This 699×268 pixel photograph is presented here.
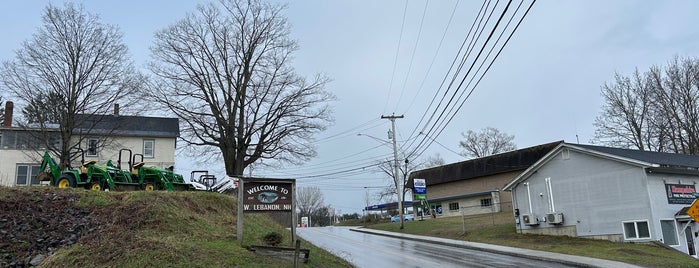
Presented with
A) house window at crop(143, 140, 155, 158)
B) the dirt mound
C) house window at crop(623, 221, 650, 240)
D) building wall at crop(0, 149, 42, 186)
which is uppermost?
house window at crop(143, 140, 155, 158)

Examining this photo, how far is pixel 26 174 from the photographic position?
38.1 m

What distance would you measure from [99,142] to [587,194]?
99.9 ft

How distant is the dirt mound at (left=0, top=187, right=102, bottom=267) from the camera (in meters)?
10.6

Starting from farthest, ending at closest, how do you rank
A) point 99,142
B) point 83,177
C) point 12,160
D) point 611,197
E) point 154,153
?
1. point 154,153
2. point 12,160
3. point 99,142
4. point 611,197
5. point 83,177

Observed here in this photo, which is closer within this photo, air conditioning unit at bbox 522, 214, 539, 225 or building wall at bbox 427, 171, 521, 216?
air conditioning unit at bbox 522, 214, 539, 225

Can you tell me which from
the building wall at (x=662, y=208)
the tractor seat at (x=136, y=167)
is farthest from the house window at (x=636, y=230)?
the tractor seat at (x=136, y=167)

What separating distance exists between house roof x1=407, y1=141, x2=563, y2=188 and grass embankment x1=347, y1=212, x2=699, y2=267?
12.3 meters

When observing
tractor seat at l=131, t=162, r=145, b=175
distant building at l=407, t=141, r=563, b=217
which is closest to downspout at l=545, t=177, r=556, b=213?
distant building at l=407, t=141, r=563, b=217

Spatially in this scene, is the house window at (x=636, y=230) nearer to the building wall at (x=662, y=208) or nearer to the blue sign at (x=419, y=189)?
the building wall at (x=662, y=208)

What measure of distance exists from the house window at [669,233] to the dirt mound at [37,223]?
80.9 feet

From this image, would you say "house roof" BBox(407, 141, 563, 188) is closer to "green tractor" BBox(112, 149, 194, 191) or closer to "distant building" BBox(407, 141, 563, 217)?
"distant building" BBox(407, 141, 563, 217)

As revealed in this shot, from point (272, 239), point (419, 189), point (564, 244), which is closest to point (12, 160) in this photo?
point (419, 189)

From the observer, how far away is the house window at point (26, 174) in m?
38.0

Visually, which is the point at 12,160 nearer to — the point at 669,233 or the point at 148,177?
the point at 148,177
